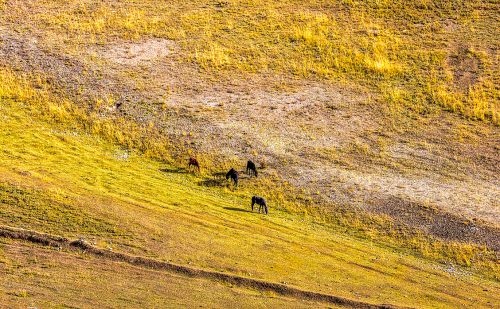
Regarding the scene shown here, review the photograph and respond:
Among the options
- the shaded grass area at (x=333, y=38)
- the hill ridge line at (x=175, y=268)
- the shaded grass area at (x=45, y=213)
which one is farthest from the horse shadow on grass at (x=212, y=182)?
the shaded grass area at (x=333, y=38)

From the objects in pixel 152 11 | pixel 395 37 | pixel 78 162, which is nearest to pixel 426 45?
pixel 395 37

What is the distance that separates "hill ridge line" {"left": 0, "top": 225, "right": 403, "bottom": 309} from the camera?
39.4 meters

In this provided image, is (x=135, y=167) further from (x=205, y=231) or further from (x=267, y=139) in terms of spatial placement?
(x=205, y=231)

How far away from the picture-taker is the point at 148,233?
43.5 m

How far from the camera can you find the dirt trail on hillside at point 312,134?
51094 mm

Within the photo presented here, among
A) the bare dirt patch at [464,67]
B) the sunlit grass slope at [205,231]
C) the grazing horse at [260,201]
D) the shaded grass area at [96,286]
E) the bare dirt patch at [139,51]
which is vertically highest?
the bare dirt patch at [464,67]

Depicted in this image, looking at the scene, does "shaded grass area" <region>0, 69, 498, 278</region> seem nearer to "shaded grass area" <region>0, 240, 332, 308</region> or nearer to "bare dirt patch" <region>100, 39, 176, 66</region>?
"shaded grass area" <region>0, 240, 332, 308</region>

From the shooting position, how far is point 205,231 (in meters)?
44.8

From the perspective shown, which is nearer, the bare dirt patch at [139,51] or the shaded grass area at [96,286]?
the shaded grass area at [96,286]

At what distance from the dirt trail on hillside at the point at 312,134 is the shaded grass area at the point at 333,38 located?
216 centimetres

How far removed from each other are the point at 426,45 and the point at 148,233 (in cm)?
3867

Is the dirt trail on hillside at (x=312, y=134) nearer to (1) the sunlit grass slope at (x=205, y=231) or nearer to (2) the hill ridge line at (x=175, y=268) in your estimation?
(1) the sunlit grass slope at (x=205, y=231)

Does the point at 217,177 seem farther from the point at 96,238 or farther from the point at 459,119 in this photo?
the point at 459,119

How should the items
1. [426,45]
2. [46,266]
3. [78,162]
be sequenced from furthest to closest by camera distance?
[426,45] → [78,162] → [46,266]
